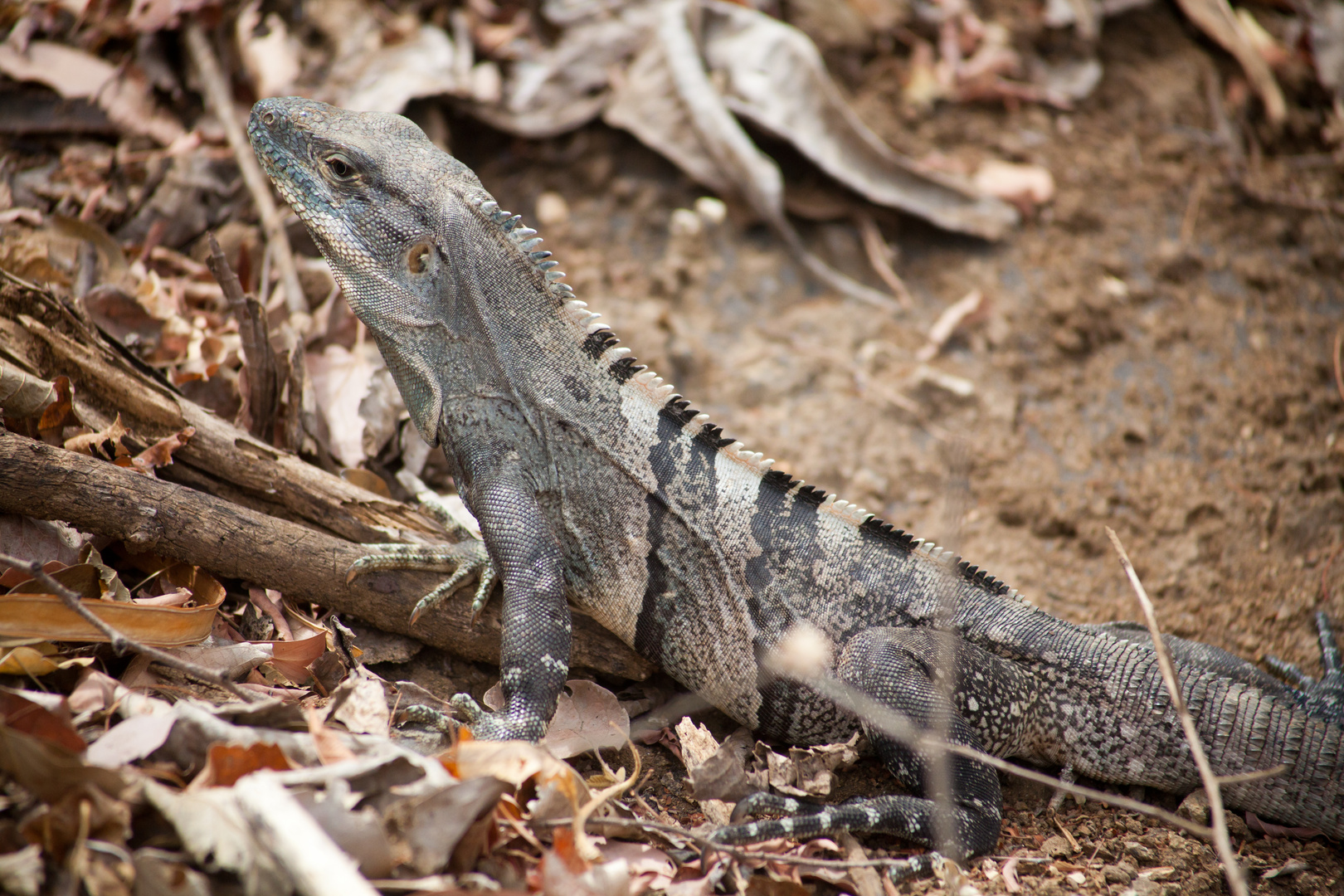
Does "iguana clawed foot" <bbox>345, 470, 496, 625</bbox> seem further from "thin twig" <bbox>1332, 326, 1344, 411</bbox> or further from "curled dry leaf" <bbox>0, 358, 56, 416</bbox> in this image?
"thin twig" <bbox>1332, 326, 1344, 411</bbox>

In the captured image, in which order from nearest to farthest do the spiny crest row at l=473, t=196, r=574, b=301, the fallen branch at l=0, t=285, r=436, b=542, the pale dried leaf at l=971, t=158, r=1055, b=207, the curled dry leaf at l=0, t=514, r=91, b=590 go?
the curled dry leaf at l=0, t=514, r=91, b=590
the fallen branch at l=0, t=285, r=436, b=542
the spiny crest row at l=473, t=196, r=574, b=301
the pale dried leaf at l=971, t=158, r=1055, b=207

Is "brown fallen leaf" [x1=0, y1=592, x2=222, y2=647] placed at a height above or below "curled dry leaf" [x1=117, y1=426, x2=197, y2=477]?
below

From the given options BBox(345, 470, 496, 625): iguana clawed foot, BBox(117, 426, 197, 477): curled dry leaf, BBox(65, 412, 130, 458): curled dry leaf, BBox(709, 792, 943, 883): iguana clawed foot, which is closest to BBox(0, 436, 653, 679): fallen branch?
BBox(345, 470, 496, 625): iguana clawed foot

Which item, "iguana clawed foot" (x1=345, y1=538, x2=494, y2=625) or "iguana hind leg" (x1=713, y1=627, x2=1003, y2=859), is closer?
"iguana hind leg" (x1=713, y1=627, x2=1003, y2=859)

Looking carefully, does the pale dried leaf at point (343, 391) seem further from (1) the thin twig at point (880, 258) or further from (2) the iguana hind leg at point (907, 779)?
(1) the thin twig at point (880, 258)

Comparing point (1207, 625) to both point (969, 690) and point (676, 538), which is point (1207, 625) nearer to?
point (969, 690)

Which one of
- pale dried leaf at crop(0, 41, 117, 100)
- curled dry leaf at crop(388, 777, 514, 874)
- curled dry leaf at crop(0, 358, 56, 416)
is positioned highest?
pale dried leaf at crop(0, 41, 117, 100)

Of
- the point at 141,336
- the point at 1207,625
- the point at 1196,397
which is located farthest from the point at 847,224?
the point at 141,336
